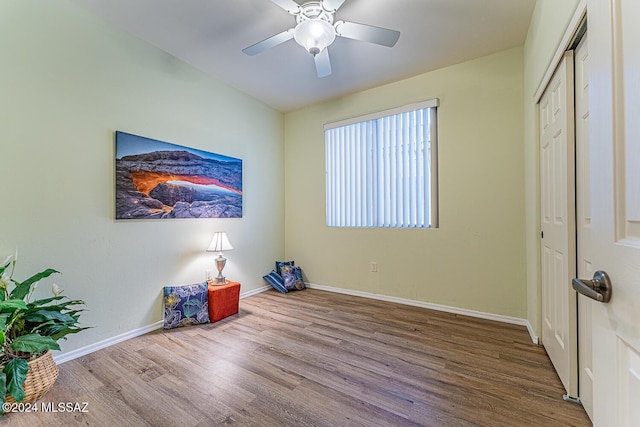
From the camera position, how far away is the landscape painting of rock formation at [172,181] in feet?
7.65

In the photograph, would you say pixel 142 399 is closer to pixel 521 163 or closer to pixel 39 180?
pixel 39 180

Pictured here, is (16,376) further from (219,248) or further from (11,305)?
(219,248)

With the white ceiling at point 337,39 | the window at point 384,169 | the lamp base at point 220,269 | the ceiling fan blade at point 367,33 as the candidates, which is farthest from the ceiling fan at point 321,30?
the lamp base at point 220,269

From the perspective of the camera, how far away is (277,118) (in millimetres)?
4051

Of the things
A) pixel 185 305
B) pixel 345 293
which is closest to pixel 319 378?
pixel 185 305

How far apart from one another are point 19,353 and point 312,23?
2.75m

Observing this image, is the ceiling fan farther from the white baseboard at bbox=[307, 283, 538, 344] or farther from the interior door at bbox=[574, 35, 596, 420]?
the white baseboard at bbox=[307, 283, 538, 344]

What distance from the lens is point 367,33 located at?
1891 millimetres

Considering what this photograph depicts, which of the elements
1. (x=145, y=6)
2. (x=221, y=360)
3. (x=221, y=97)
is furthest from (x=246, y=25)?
(x=221, y=360)

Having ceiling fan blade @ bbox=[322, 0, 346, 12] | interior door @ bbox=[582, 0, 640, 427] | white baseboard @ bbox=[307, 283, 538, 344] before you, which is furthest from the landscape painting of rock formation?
interior door @ bbox=[582, 0, 640, 427]

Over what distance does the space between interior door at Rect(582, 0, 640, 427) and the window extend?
237 cm

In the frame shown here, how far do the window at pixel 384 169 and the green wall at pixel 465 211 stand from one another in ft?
0.38

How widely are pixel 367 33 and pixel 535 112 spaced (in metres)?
1.46

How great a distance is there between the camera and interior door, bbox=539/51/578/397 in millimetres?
1490
